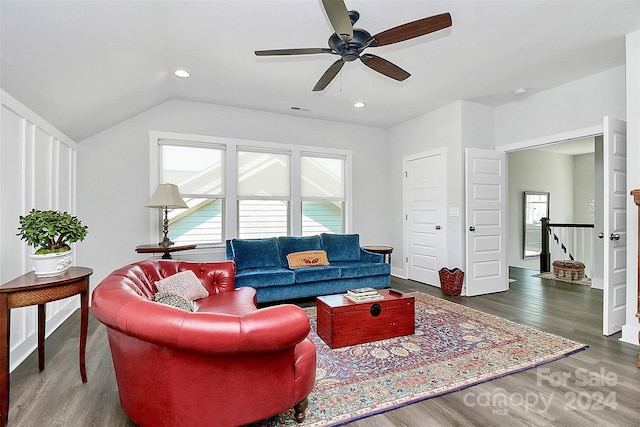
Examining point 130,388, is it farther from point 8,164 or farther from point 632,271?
point 632,271

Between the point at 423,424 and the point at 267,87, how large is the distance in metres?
3.84

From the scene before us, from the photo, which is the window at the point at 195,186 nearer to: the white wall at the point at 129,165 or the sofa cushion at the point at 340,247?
the white wall at the point at 129,165

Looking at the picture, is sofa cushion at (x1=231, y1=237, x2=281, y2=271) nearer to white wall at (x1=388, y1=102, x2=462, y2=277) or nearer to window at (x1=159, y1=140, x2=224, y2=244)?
window at (x1=159, y1=140, x2=224, y2=244)

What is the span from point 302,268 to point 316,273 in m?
0.20

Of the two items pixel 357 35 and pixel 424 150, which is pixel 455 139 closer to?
pixel 424 150

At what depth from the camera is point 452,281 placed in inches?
177

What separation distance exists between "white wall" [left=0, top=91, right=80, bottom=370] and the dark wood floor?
0.81 ft

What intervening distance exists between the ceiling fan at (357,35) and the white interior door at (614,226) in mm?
2197

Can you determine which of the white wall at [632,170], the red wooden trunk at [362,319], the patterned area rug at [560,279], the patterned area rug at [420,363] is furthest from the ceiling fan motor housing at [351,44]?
the patterned area rug at [560,279]

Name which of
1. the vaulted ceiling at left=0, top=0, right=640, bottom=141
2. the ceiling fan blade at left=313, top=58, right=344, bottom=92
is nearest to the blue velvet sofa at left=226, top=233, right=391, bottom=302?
the vaulted ceiling at left=0, top=0, right=640, bottom=141

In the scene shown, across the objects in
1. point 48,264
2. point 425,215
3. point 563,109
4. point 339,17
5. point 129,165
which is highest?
point 563,109

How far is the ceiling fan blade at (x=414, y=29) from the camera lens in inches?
77.2

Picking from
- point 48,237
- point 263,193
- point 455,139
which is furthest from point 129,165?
point 455,139

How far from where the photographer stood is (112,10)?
2178mm
